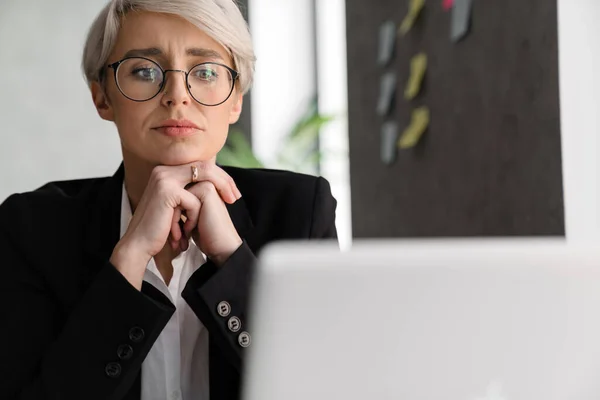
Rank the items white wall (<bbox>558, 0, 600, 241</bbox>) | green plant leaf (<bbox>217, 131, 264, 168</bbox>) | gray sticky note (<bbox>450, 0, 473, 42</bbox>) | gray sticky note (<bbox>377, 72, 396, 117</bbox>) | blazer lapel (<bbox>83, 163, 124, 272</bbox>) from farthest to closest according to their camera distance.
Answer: green plant leaf (<bbox>217, 131, 264, 168</bbox>) → gray sticky note (<bbox>377, 72, 396, 117</bbox>) → gray sticky note (<bbox>450, 0, 473, 42</bbox>) → white wall (<bbox>558, 0, 600, 241</bbox>) → blazer lapel (<bbox>83, 163, 124, 272</bbox>)

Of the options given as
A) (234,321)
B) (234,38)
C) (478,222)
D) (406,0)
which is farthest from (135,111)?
(406,0)

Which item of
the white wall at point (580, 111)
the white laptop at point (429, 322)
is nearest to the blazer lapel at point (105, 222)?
the white laptop at point (429, 322)

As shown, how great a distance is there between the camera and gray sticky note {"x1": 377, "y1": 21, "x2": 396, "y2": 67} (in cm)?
305

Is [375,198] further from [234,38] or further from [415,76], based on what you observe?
[234,38]

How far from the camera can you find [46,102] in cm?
437

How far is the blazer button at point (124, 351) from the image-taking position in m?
1.02

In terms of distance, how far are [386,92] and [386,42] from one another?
0.61 ft

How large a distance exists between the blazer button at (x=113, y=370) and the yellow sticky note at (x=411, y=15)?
203 cm

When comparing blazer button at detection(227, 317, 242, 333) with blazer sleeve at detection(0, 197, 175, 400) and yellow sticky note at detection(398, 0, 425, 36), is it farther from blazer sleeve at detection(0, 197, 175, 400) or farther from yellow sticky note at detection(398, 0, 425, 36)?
yellow sticky note at detection(398, 0, 425, 36)

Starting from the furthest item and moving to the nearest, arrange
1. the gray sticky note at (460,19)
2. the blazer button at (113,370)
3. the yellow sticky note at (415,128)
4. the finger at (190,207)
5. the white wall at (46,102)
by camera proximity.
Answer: the white wall at (46,102)
the yellow sticky note at (415,128)
the gray sticky note at (460,19)
the finger at (190,207)
the blazer button at (113,370)

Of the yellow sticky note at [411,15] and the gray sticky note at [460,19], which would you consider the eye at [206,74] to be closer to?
the gray sticky note at [460,19]

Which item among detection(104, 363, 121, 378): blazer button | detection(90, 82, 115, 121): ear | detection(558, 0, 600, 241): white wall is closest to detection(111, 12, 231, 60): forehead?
detection(90, 82, 115, 121): ear

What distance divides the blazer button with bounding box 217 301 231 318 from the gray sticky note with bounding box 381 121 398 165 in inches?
82.8

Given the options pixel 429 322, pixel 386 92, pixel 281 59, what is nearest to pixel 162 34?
pixel 429 322
